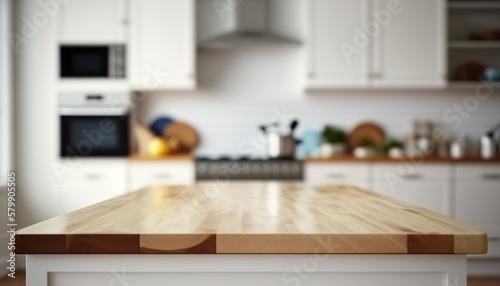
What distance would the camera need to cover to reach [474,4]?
4.39 meters

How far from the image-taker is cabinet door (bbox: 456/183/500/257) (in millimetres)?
3967

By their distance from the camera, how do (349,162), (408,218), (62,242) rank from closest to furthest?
1. (62,242)
2. (408,218)
3. (349,162)

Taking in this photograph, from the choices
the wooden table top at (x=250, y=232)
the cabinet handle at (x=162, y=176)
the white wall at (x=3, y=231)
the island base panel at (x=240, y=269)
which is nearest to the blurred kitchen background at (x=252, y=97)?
the cabinet handle at (x=162, y=176)

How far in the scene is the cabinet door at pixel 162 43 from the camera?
4105 millimetres

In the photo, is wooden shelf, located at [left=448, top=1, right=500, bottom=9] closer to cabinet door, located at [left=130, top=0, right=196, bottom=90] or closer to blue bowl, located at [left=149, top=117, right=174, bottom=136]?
cabinet door, located at [left=130, top=0, right=196, bottom=90]

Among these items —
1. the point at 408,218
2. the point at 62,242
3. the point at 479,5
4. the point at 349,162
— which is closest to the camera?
the point at 62,242

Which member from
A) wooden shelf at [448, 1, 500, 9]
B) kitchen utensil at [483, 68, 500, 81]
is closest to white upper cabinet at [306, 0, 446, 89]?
wooden shelf at [448, 1, 500, 9]

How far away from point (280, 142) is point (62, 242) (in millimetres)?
3123

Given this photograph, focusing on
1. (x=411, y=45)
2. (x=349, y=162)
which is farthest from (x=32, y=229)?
(x=411, y=45)

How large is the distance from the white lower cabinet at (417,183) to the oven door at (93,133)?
81.4 inches

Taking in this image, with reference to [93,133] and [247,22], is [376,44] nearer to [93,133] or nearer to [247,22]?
[247,22]

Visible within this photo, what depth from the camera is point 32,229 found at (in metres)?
1.13

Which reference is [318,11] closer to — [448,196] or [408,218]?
[448,196]

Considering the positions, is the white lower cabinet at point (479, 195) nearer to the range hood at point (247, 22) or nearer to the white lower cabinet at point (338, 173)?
the white lower cabinet at point (338, 173)
